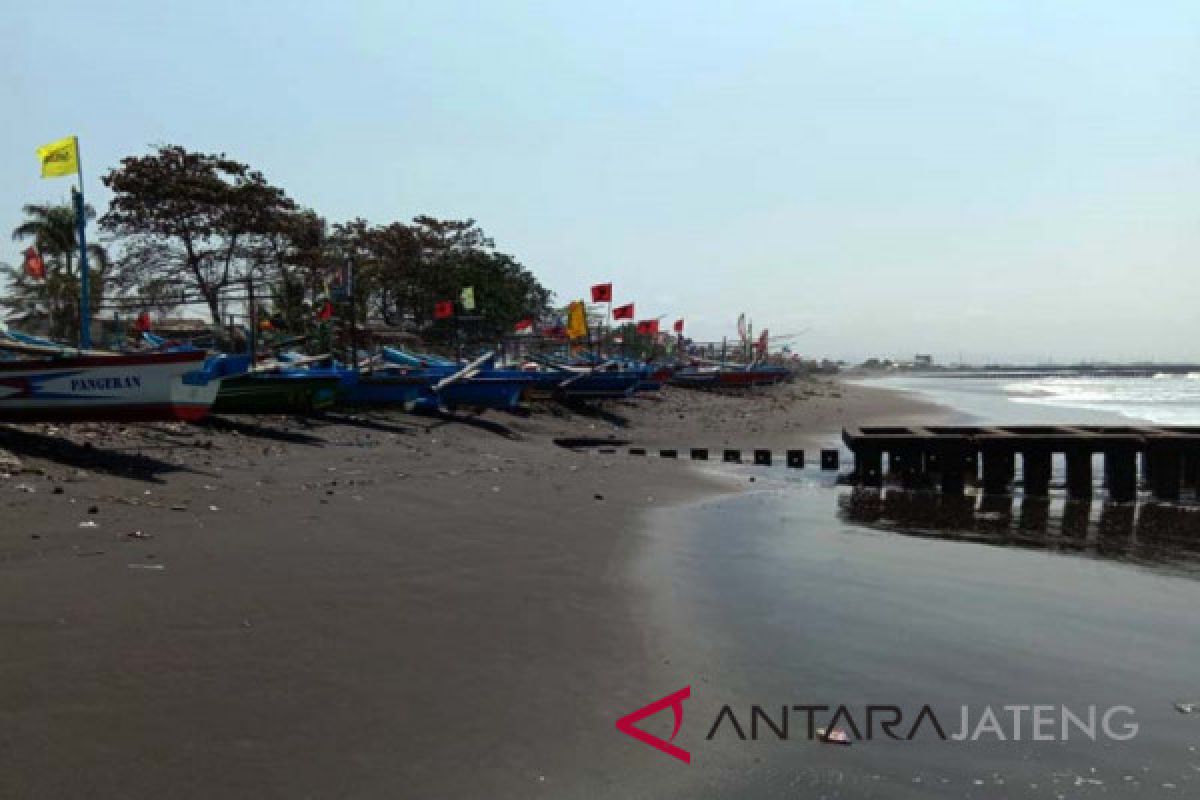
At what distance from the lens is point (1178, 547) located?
1112cm

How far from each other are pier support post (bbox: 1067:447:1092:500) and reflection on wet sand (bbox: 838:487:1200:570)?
328mm

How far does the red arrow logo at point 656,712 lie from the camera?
449 cm

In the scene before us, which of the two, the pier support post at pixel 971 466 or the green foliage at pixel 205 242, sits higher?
the green foliage at pixel 205 242

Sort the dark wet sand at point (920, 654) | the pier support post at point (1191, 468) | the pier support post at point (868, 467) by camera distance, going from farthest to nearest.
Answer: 1. the pier support post at point (868, 467)
2. the pier support post at point (1191, 468)
3. the dark wet sand at point (920, 654)

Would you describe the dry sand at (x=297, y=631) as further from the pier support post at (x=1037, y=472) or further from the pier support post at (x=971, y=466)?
the pier support post at (x=1037, y=472)

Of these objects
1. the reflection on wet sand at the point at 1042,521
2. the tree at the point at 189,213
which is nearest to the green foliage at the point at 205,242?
the tree at the point at 189,213

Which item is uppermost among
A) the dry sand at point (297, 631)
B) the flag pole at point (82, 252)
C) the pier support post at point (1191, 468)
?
the flag pole at point (82, 252)

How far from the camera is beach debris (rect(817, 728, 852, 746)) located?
15.3ft

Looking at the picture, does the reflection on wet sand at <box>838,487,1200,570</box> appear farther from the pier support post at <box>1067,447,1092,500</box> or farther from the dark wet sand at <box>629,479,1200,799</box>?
the dark wet sand at <box>629,479,1200,799</box>

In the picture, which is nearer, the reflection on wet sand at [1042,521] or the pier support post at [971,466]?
the reflection on wet sand at [1042,521]

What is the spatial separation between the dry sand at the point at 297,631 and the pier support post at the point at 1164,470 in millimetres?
10451

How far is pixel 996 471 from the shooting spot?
1705cm

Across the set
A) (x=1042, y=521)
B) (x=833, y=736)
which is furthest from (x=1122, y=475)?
(x=833, y=736)

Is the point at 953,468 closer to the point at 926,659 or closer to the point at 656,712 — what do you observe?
the point at 926,659
